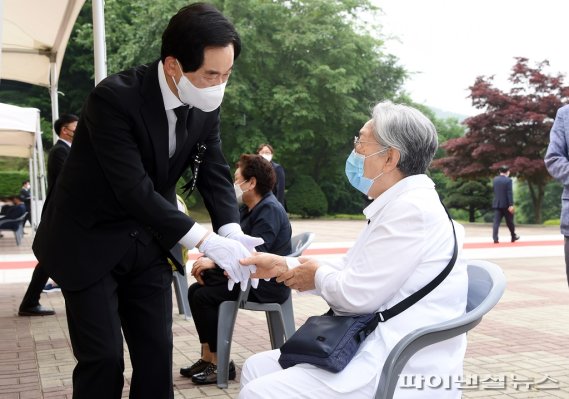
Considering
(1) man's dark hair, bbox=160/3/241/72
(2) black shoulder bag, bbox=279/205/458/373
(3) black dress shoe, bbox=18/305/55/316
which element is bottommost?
(3) black dress shoe, bbox=18/305/55/316

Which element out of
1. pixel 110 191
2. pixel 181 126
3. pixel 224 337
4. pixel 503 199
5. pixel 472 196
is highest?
pixel 181 126

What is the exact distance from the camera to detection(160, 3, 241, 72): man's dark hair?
88.7 inches

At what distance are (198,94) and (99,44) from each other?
4.56 metres

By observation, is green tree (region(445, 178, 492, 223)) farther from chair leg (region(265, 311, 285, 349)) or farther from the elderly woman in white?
the elderly woman in white

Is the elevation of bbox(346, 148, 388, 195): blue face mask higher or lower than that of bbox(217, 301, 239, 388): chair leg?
higher

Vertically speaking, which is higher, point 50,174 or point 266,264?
point 266,264

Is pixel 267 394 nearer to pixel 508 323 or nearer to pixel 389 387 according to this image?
pixel 389 387

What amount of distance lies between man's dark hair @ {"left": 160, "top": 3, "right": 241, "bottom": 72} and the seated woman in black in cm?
208

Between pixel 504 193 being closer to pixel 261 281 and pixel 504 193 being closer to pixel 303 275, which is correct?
pixel 261 281

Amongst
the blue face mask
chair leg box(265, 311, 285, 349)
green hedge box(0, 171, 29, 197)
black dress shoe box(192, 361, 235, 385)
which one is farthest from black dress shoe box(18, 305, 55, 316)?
green hedge box(0, 171, 29, 197)

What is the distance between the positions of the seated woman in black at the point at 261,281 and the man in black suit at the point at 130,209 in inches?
69.0

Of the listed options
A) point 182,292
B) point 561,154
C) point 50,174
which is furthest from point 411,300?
point 50,174

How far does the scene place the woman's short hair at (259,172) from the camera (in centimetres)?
453

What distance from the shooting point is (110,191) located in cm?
234
